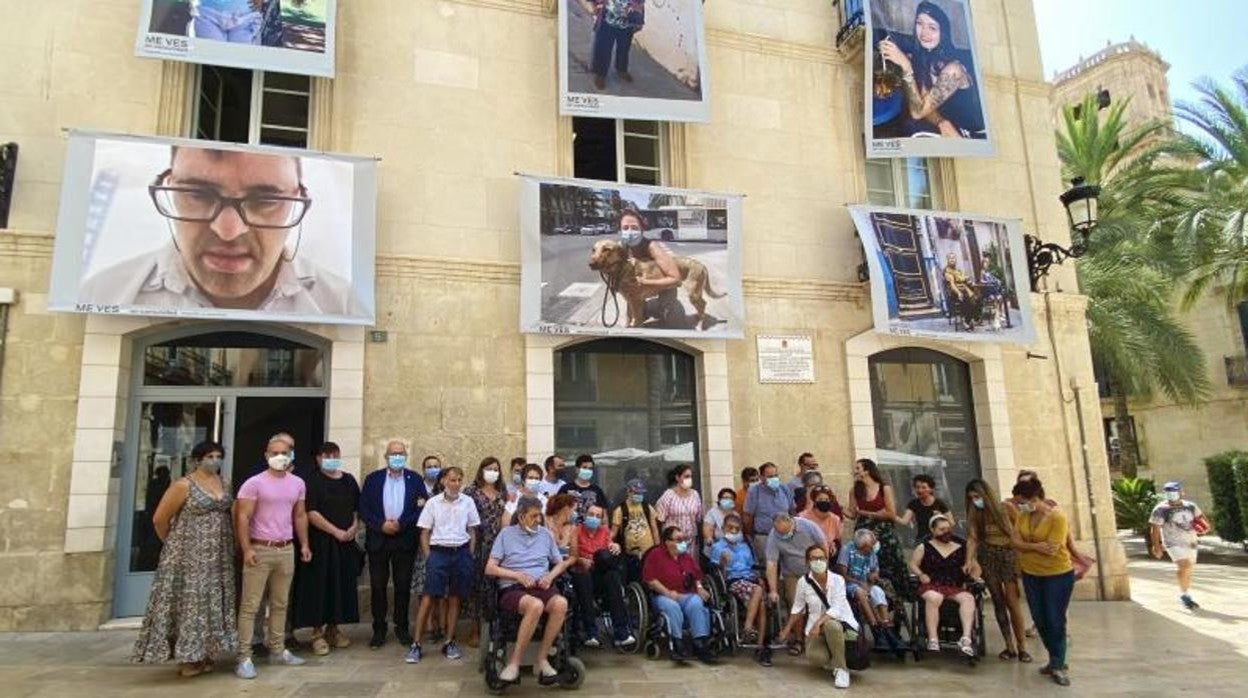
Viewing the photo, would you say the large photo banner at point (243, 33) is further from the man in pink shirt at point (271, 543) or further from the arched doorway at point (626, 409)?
the man in pink shirt at point (271, 543)

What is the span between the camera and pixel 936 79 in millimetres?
11727

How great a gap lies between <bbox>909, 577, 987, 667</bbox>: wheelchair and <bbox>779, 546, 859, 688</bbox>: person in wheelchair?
853 mm

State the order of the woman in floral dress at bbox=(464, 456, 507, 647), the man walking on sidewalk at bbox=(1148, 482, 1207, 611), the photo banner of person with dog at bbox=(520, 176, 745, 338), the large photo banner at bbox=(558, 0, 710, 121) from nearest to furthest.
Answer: the woman in floral dress at bbox=(464, 456, 507, 647) → the photo banner of person with dog at bbox=(520, 176, 745, 338) → the large photo banner at bbox=(558, 0, 710, 121) → the man walking on sidewalk at bbox=(1148, 482, 1207, 611)

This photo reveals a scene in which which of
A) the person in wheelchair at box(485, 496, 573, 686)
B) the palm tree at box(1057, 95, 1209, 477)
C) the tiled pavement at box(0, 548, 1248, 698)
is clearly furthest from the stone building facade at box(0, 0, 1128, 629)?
the palm tree at box(1057, 95, 1209, 477)

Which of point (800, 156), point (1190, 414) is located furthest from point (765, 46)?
point (1190, 414)

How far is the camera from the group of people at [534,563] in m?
6.17

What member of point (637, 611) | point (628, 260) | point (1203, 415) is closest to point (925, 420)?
point (628, 260)

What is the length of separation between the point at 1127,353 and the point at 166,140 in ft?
63.8

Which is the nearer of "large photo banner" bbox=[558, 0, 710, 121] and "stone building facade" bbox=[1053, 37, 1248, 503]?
"large photo banner" bbox=[558, 0, 710, 121]

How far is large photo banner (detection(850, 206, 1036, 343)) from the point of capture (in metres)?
10.7

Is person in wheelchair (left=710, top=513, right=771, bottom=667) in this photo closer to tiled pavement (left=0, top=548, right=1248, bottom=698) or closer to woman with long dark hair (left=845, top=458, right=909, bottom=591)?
tiled pavement (left=0, top=548, right=1248, bottom=698)

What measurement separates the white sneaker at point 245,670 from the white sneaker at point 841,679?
4.76 meters

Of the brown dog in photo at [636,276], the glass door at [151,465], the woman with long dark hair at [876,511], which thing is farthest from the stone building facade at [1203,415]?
the glass door at [151,465]

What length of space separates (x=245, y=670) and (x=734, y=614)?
165 inches
